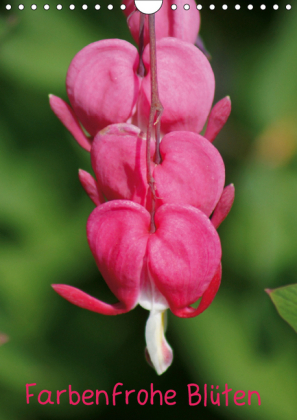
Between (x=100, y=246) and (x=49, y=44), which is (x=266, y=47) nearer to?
(x=49, y=44)

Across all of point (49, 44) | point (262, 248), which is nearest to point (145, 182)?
point (262, 248)

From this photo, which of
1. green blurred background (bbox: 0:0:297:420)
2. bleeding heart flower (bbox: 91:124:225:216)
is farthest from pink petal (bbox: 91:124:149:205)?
green blurred background (bbox: 0:0:297:420)

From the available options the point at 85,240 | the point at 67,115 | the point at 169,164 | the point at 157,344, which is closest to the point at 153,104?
the point at 169,164

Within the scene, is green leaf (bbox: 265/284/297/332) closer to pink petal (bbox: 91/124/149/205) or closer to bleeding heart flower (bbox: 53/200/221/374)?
bleeding heart flower (bbox: 53/200/221/374)

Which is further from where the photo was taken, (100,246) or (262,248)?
(262,248)

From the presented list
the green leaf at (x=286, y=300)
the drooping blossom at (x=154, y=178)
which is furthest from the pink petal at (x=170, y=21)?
the green leaf at (x=286, y=300)

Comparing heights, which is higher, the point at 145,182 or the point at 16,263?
the point at 145,182
